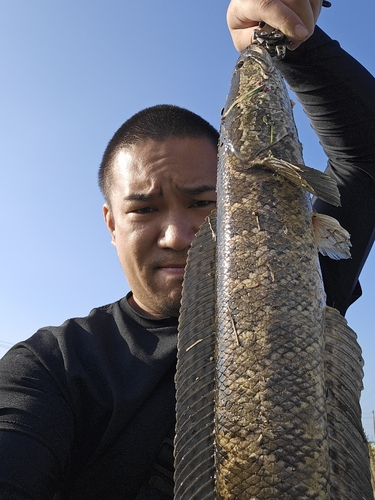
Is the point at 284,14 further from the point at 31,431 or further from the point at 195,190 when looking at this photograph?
the point at 31,431

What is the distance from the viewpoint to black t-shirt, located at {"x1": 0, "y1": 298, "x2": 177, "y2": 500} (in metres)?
2.71

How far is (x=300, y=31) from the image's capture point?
270 cm

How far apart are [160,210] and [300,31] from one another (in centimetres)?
150

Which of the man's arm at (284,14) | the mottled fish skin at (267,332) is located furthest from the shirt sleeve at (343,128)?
the mottled fish skin at (267,332)

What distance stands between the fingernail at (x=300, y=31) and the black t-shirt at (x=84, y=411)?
6.80 ft

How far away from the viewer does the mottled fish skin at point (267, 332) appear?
180 cm

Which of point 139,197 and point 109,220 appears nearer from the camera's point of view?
point 139,197

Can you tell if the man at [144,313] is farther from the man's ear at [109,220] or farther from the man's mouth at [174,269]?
the man's ear at [109,220]

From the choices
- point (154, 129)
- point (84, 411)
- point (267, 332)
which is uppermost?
point (154, 129)

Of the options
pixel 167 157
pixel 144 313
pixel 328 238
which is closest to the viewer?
pixel 328 238

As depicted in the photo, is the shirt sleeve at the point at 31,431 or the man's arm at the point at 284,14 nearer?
the shirt sleeve at the point at 31,431

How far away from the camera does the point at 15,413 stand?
280 cm

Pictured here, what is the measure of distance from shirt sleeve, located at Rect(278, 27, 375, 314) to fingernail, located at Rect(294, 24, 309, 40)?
1.53ft

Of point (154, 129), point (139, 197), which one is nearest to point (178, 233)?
point (139, 197)
